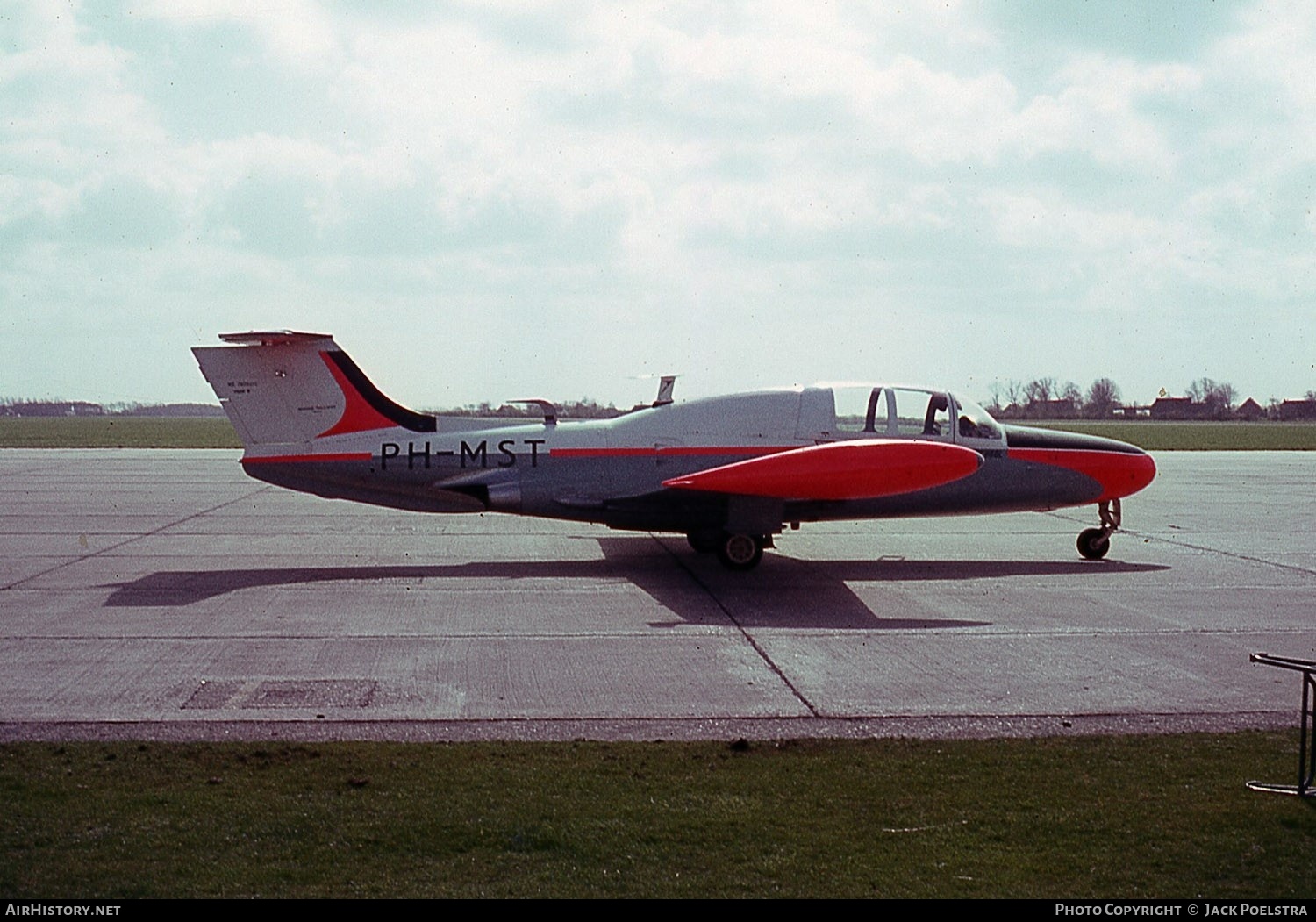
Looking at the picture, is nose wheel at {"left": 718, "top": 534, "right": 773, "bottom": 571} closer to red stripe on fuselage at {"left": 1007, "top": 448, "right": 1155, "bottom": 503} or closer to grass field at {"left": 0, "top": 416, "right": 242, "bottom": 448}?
red stripe on fuselage at {"left": 1007, "top": 448, "right": 1155, "bottom": 503}

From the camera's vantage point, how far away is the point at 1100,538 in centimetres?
1551

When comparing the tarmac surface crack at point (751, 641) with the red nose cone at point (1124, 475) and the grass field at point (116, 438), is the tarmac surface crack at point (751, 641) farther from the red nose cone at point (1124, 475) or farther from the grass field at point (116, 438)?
the grass field at point (116, 438)

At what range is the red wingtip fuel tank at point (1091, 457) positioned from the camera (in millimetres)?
15172

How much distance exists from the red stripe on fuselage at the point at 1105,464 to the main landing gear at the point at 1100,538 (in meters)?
0.22

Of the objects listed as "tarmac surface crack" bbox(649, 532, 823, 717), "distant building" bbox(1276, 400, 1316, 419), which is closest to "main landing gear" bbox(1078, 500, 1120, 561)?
"tarmac surface crack" bbox(649, 532, 823, 717)

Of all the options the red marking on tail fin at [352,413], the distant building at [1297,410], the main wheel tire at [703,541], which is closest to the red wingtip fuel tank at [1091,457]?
the main wheel tire at [703,541]

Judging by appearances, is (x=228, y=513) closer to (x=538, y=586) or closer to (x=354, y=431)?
(x=354, y=431)

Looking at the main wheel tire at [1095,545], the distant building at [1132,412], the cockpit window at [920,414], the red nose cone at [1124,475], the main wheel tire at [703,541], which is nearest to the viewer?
the cockpit window at [920,414]

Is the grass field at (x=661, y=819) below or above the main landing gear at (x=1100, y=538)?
below

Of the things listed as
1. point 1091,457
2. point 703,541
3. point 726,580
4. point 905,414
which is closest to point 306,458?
point 703,541

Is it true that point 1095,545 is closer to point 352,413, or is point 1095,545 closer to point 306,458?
point 352,413

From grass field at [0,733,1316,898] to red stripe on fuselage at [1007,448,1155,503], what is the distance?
27.0 feet

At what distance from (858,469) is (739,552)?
6.55 feet

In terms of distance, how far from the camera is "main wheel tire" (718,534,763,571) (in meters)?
13.9
